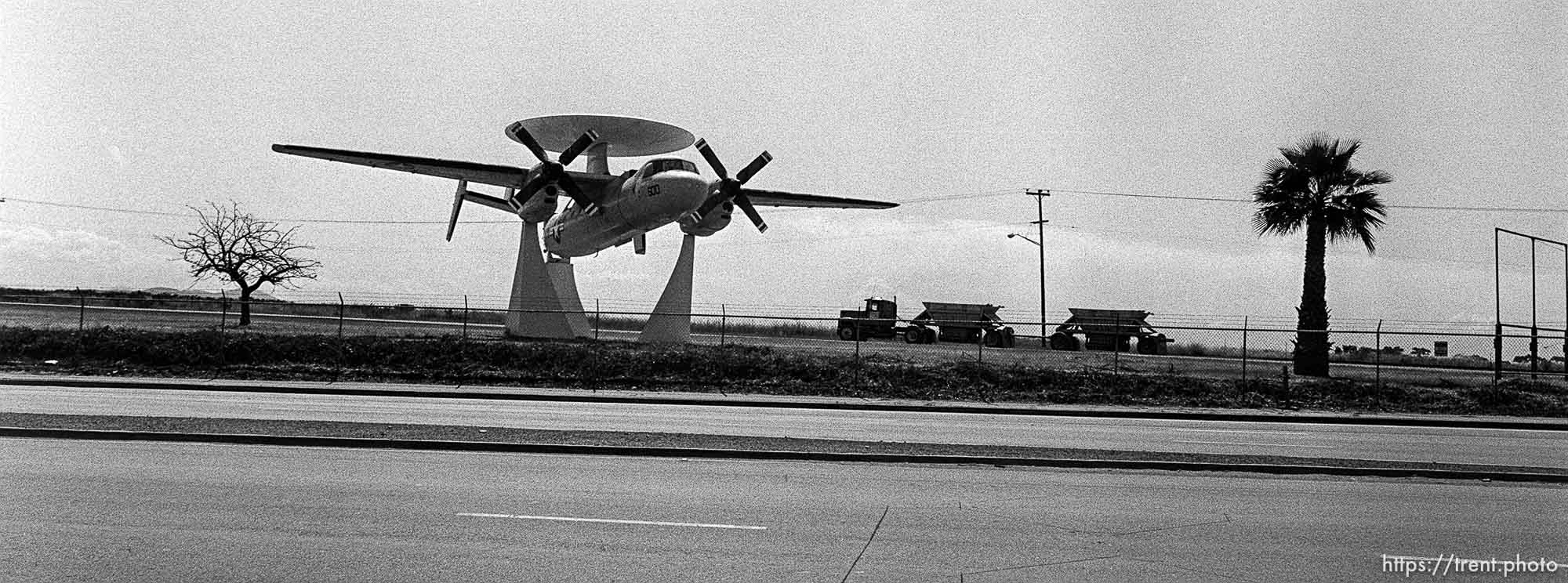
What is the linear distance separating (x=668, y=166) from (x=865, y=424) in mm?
17068

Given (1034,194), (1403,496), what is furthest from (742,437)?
(1034,194)

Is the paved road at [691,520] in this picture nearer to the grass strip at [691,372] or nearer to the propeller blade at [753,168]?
the grass strip at [691,372]

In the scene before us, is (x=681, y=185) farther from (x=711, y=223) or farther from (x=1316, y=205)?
(x=1316, y=205)

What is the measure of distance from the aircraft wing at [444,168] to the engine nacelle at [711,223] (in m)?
3.00

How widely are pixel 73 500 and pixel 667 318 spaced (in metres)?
25.6

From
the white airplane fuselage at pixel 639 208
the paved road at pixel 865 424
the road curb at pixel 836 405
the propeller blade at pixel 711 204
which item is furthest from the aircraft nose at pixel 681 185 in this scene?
the paved road at pixel 865 424

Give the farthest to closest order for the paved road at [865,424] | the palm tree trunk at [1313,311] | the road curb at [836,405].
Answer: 1. the palm tree trunk at [1313,311]
2. the road curb at [836,405]
3. the paved road at [865,424]

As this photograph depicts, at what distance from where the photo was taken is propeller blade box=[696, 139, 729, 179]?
113 feet

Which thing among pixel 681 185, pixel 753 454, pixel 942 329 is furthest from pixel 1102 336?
pixel 753 454

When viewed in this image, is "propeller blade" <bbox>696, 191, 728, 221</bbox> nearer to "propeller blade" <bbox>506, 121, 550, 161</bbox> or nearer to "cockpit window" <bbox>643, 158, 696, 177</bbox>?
"cockpit window" <bbox>643, 158, 696, 177</bbox>

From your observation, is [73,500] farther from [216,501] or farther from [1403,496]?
[1403,496]

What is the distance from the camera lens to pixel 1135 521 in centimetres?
780

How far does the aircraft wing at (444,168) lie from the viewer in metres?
31.8

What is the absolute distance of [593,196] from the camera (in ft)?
112
